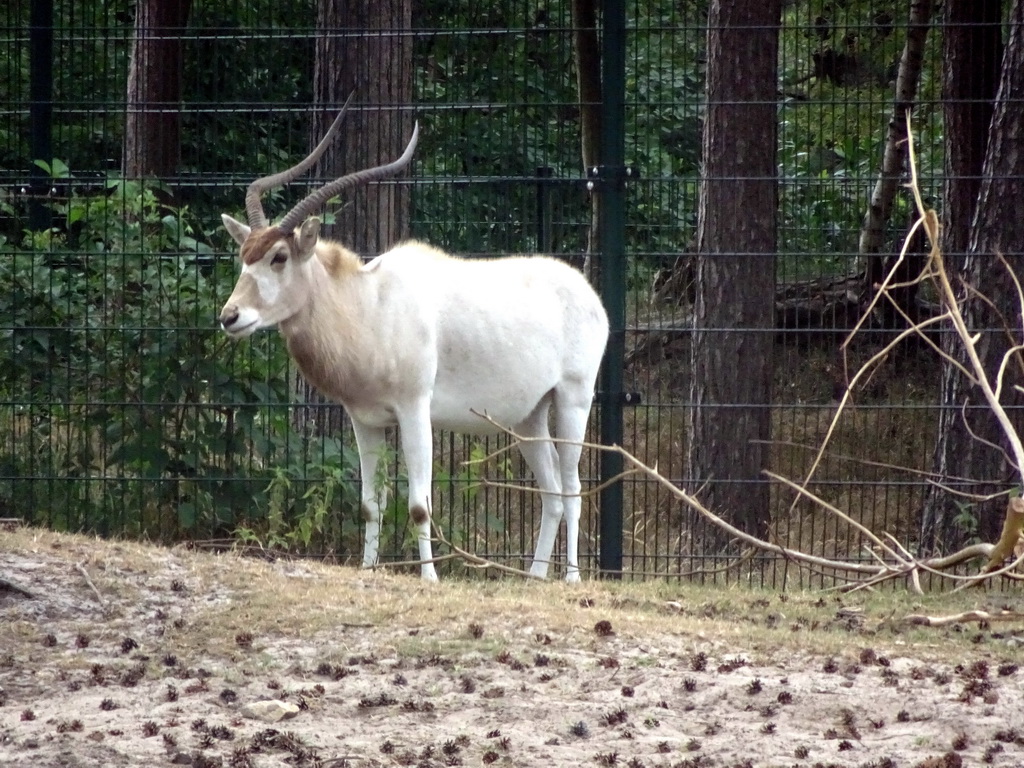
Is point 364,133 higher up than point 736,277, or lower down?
higher up

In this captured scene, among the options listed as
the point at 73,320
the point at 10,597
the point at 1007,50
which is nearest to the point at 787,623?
the point at 10,597

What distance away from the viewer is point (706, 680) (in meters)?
5.35

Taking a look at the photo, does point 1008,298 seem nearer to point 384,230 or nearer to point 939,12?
point 384,230

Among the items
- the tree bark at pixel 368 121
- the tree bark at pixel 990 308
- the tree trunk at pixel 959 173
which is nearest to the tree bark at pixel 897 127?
the tree trunk at pixel 959 173

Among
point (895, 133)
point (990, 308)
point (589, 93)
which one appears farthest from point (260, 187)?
point (895, 133)

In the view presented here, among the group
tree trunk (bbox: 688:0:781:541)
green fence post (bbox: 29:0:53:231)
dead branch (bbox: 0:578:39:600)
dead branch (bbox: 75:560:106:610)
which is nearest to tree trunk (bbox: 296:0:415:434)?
green fence post (bbox: 29:0:53:231)

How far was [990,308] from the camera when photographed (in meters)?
8.68

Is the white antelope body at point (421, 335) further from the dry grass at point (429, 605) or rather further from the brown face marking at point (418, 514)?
the dry grass at point (429, 605)

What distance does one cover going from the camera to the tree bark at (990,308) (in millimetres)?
8711

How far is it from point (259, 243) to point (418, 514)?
1.53 meters

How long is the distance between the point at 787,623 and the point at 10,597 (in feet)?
10.6

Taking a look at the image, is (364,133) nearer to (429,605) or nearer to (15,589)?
(429,605)

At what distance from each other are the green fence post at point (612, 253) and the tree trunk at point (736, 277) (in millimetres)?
856

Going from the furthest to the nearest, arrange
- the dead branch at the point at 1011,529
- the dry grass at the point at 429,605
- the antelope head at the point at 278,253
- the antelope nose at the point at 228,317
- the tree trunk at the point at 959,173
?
1. the tree trunk at the point at 959,173
2. the antelope head at the point at 278,253
3. the antelope nose at the point at 228,317
4. the dry grass at the point at 429,605
5. the dead branch at the point at 1011,529
